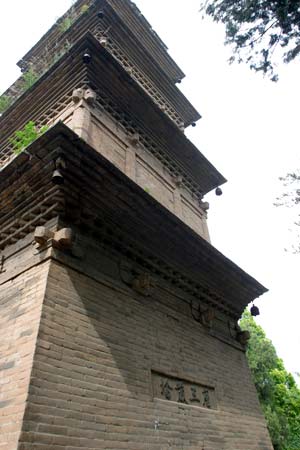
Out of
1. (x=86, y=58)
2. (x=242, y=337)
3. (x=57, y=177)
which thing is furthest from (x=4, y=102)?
(x=242, y=337)

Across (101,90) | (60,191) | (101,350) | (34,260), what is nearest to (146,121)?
(101,90)

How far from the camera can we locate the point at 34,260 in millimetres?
4715

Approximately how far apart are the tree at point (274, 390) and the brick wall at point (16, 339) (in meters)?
17.7

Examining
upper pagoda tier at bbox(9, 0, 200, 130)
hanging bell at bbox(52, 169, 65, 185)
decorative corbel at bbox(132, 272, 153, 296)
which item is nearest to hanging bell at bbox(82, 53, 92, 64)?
upper pagoda tier at bbox(9, 0, 200, 130)

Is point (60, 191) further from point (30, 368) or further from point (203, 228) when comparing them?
point (203, 228)

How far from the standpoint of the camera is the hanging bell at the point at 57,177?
15.6 ft

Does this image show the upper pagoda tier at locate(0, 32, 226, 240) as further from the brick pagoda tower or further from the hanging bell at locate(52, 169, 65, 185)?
the hanging bell at locate(52, 169, 65, 185)

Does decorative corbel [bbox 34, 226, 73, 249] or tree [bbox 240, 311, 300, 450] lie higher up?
tree [bbox 240, 311, 300, 450]

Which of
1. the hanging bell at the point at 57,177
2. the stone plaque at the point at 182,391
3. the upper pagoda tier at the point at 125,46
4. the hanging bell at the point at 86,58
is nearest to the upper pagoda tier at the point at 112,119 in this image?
the hanging bell at the point at 86,58

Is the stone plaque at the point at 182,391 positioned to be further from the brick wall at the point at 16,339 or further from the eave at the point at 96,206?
the brick wall at the point at 16,339

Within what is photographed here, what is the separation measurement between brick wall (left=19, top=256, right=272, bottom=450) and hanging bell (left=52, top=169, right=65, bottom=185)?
3.72 feet

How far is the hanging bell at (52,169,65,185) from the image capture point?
4754mm

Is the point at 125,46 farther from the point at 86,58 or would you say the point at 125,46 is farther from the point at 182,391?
the point at 182,391

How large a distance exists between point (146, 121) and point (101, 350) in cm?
587
